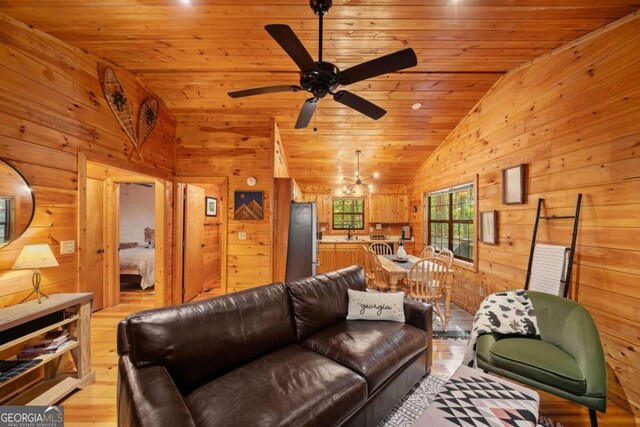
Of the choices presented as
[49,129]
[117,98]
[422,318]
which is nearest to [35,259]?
[49,129]

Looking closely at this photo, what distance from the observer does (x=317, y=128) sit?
425 cm

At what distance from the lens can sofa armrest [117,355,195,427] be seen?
3.15 ft

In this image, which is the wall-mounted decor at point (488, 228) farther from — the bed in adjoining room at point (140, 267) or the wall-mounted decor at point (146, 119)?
the bed in adjoining room at point (140, 267)

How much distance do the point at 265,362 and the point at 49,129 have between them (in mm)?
2575

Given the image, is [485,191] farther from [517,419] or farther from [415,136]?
[517,419]

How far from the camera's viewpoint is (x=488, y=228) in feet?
11.0

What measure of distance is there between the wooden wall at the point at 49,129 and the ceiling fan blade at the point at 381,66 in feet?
7.95

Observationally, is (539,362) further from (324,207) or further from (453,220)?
(324,207)

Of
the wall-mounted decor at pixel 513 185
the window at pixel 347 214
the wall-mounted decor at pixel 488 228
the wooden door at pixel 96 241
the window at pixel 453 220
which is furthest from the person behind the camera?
the window at pixel 347 214

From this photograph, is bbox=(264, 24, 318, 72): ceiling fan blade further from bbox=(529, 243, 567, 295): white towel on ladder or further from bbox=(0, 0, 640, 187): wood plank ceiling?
bbox=(529, 243, 567, 295): white towel on ladder

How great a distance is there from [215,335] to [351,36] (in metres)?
2.82

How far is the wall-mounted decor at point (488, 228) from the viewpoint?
322cm

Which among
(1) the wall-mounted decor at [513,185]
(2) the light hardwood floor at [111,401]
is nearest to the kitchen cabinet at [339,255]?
(2) the light hardwood floor at [111,401]

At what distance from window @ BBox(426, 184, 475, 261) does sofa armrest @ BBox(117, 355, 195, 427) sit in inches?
158
